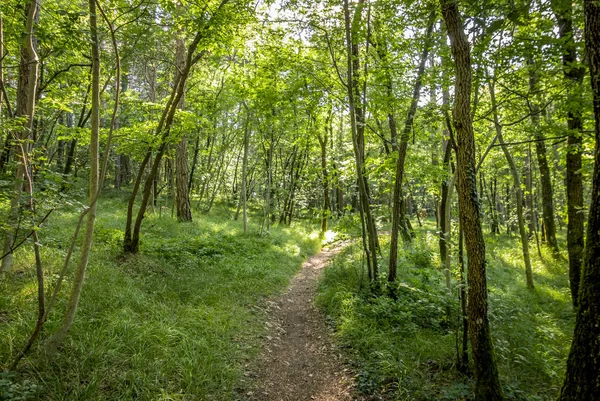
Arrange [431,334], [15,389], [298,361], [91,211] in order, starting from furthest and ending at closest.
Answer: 1. [431,334]
2. [298,361]
3. [91,211]
4. [15,389]

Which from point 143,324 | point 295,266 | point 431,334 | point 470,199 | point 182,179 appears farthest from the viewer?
point 182,179

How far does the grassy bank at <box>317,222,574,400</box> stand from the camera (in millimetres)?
4177

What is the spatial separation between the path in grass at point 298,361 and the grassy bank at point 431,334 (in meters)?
0.31

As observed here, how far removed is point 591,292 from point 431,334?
3.66 metres

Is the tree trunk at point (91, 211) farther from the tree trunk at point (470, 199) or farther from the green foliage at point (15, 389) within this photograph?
the tree trunk at point (470, 199)

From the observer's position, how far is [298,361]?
5.17 meters

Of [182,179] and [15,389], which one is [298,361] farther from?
[182,179]

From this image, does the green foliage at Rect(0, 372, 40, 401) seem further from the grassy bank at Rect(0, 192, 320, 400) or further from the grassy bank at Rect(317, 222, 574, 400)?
the grassy bank at Rect(317, 222, 574, 400)

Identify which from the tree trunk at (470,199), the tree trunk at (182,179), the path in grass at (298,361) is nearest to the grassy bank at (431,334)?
the path in grass at (298,361)

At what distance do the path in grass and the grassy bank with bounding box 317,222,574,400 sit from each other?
31 cm

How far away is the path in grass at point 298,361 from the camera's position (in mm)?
4340

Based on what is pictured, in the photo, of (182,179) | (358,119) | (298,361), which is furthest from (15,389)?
(182,179)

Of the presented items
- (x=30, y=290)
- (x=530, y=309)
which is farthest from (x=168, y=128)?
(x=530, y=309)

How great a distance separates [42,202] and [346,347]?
484cm
